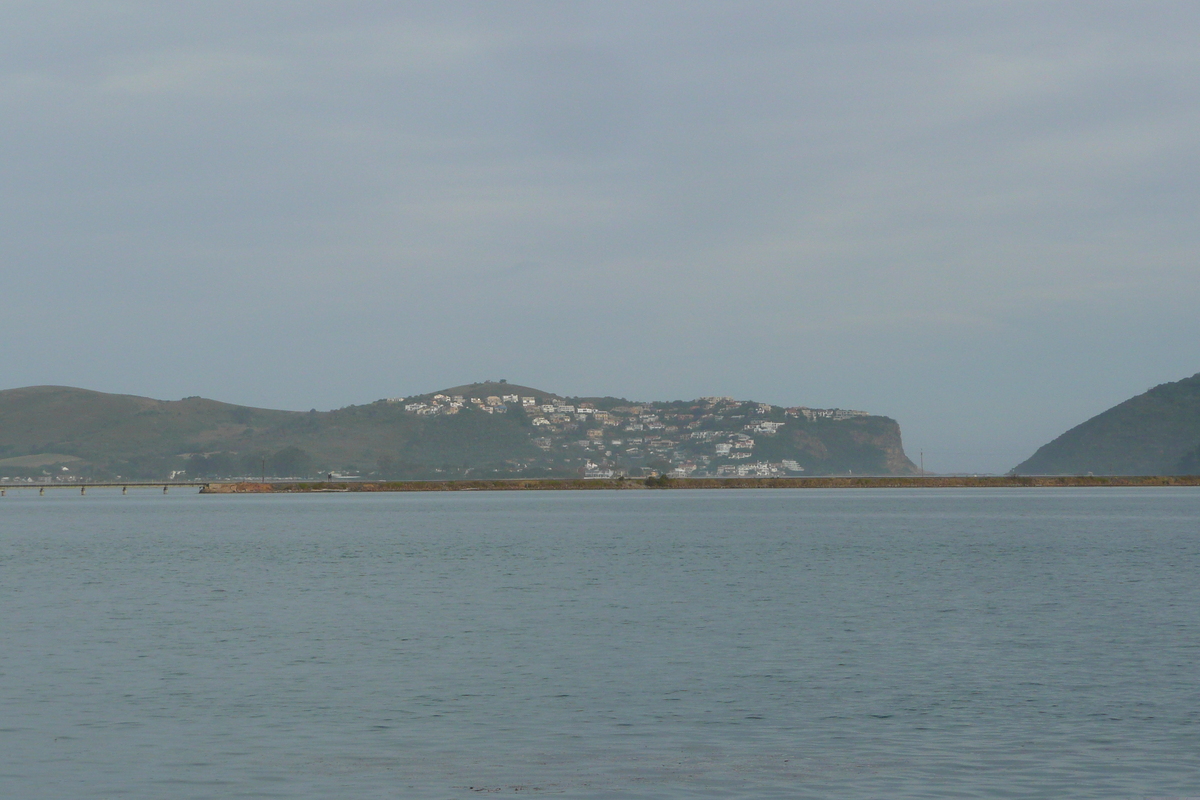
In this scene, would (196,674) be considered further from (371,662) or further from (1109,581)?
(1109,581)

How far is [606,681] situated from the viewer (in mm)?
26344

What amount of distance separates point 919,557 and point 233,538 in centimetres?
5615

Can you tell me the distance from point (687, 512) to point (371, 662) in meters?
126

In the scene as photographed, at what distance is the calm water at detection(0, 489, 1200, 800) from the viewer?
696 inches

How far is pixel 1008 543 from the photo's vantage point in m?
81.5

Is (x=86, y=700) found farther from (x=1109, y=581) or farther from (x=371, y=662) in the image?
(x=1109, y=581)

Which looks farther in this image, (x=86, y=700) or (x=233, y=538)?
(x=233, y=538)

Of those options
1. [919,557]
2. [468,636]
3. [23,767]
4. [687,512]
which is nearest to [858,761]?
[23,767]

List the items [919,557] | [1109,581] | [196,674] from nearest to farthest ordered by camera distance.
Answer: [196,674] < [1109,581] < [919,557]

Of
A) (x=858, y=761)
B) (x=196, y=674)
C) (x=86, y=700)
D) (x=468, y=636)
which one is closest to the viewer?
(x=858, y=761)

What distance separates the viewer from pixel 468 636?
113 feet

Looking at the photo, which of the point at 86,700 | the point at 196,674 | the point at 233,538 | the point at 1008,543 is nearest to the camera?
the point at 86,700

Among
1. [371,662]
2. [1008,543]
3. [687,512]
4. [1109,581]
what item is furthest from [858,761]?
[687,512]

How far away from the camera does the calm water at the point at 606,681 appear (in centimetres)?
1767
